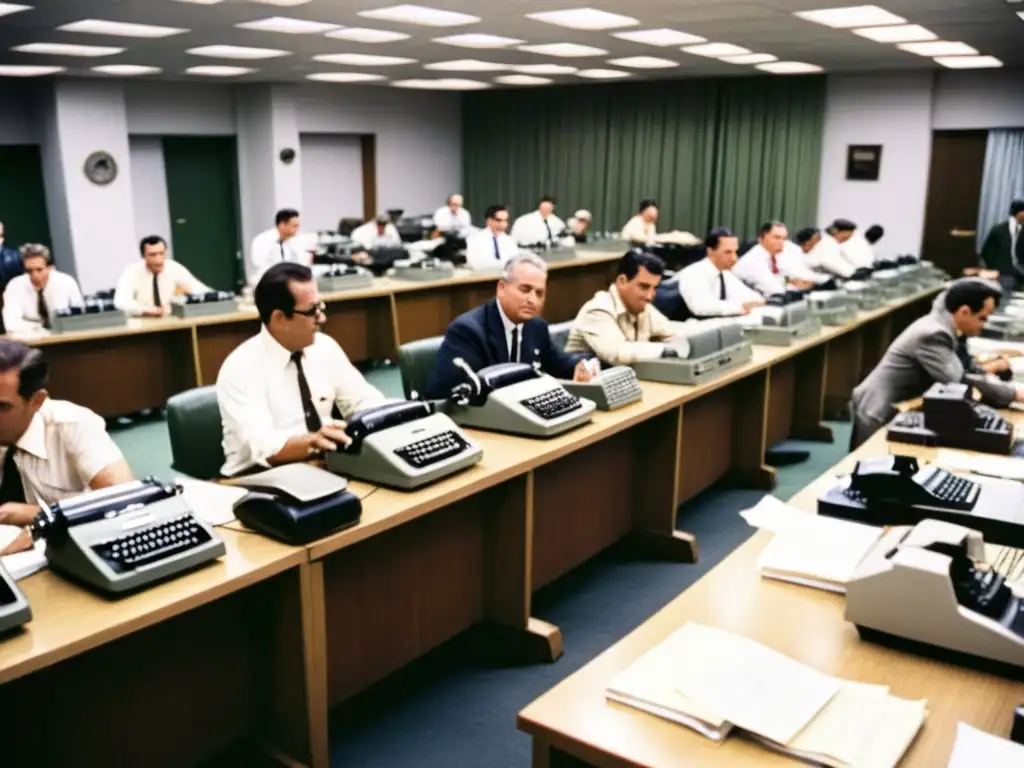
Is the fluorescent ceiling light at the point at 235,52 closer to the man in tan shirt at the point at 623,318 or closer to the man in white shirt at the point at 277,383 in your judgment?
the man in tan shirt at the point at 623,318

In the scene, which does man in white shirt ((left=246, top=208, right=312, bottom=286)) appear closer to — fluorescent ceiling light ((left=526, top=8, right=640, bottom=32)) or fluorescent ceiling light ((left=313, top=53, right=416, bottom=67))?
fluorescent ceiling light ((left=313, top=53, right=416, bottom=67))

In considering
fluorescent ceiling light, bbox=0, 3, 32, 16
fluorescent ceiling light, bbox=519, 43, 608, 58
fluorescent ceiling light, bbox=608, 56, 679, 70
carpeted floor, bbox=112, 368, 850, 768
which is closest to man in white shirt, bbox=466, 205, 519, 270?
fluorescent ceiling light, bbox=519, 43, 608, 58

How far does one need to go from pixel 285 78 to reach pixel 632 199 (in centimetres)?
452

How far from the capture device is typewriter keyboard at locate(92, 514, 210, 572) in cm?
169

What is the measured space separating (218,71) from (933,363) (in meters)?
7.61

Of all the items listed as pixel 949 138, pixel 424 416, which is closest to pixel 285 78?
pixel 949 138

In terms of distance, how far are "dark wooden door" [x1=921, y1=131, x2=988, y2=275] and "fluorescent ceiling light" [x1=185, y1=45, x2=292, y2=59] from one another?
6624mm

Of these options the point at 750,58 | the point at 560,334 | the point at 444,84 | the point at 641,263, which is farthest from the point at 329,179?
the point at 641,263

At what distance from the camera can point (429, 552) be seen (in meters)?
2.65

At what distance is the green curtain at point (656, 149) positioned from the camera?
412 inches

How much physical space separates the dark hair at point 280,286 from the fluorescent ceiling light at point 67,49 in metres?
5.38

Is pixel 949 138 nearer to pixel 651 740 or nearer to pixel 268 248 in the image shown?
pixel 268 248

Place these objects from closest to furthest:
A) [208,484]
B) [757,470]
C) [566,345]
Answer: [208,484], [566,345], [757,470]

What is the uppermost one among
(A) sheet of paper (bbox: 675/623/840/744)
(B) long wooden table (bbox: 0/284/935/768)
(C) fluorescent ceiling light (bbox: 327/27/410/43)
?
(C) fluorescent ceiling light (bbox: 327/27/410/43)
